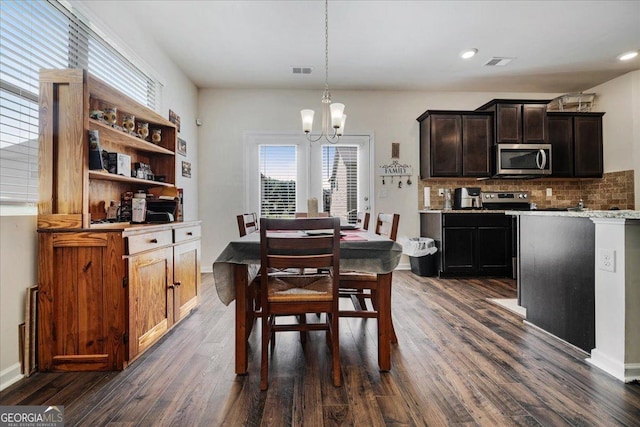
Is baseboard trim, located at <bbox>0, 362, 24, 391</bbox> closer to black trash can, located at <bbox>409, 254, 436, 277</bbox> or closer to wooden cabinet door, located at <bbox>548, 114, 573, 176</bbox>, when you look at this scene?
black trash can, located at <bbox>409, 254, 436, 277</bbox>

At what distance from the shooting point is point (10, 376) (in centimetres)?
158

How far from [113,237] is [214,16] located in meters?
2.30

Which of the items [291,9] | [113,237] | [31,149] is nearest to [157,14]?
[291,9]

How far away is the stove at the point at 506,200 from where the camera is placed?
4461 millimetres

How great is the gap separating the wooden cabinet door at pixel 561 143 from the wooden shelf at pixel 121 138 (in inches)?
202

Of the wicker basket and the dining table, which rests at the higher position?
the wicker basket

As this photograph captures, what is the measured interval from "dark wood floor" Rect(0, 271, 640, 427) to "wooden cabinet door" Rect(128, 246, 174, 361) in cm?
12

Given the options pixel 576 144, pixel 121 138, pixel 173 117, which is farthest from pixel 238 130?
pixel 576 144

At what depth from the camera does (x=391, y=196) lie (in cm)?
464

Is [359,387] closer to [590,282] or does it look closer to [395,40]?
[590,282]

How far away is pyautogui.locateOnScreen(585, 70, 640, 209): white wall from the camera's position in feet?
13.4

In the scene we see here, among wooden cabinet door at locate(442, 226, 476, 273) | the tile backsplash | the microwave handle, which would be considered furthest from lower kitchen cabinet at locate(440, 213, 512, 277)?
the microwave handle

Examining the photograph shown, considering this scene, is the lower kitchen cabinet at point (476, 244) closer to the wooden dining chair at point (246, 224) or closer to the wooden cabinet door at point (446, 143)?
the wooden cabinet door at point (446, 143)

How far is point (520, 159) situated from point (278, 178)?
3491mm
